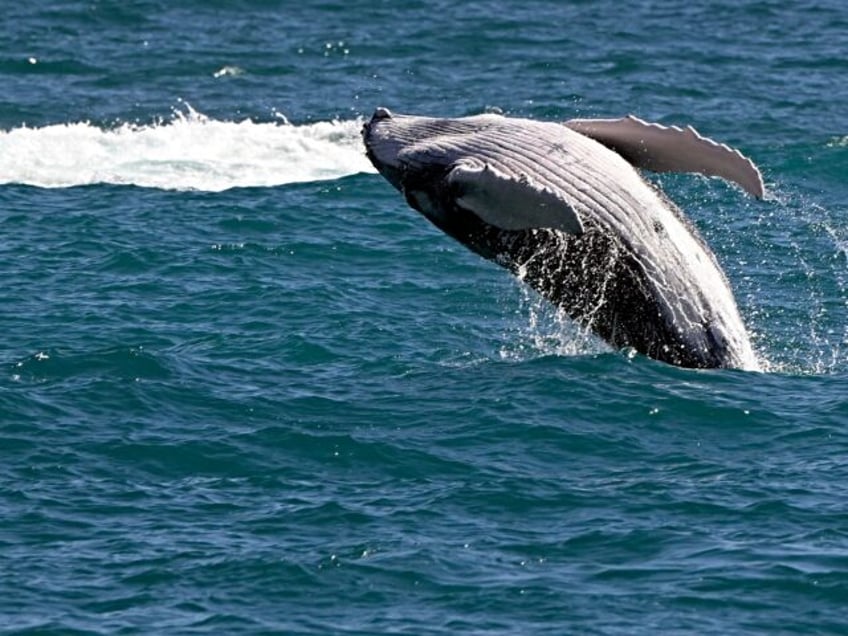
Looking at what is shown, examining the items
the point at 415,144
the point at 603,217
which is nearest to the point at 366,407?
the point at 415,144

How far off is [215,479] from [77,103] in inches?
1051

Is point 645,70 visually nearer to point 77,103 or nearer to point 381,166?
point 77,103

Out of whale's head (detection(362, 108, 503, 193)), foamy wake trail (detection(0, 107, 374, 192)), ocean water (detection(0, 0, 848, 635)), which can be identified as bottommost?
ocean water (detection(0, 0, 848, 635))

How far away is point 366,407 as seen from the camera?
78.0 ft

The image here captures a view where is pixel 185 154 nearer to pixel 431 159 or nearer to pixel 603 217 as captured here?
pixel 431 159

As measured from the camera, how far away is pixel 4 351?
26.3 meters

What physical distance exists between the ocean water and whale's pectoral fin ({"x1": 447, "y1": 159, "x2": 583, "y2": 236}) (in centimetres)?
270

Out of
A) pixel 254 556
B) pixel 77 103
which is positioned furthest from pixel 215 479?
pixel 77 103

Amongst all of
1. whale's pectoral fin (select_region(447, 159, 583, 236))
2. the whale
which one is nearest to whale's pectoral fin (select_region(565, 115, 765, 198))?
the whale

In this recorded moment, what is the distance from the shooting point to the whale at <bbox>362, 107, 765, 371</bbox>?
22.2 metres

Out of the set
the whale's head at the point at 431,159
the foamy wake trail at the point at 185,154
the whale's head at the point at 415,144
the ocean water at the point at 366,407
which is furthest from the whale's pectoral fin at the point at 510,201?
the foamy wake trail at the point at 185,154

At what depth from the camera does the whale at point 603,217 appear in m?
22.2

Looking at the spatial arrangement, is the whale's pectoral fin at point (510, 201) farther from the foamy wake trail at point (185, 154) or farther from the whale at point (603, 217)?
the foamy wake trail at point (185, 154)

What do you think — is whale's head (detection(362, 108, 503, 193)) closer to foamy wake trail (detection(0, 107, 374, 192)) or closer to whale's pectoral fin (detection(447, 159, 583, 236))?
whale's pectoral fin (detection(447, 159, 583, 236))
